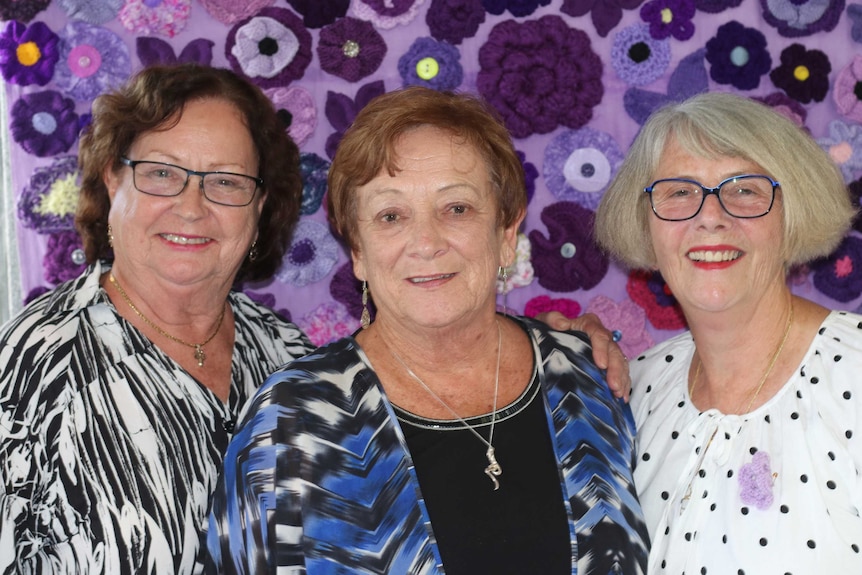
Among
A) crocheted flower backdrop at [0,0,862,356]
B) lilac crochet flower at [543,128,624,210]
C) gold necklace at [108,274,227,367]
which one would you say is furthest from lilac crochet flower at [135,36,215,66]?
lilac crochet flower at [543,128,624,210]

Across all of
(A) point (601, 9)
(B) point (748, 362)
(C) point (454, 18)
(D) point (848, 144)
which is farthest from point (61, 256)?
(D) point (848, 144)

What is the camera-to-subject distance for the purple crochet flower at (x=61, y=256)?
267 centimetres

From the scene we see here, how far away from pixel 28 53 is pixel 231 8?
0.63m

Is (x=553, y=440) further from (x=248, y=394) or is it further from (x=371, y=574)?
(x=248, y=394)

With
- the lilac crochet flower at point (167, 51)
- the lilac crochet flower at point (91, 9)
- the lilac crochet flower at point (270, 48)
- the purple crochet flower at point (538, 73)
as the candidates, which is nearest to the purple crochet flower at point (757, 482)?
the purple crochet flower at point (538, 73)

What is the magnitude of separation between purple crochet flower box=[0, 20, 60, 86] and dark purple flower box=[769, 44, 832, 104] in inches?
91.9

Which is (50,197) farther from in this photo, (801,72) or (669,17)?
(801,72)

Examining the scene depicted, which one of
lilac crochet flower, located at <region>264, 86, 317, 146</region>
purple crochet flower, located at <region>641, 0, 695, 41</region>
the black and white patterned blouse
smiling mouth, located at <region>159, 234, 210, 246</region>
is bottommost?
the black and white patterned blouse

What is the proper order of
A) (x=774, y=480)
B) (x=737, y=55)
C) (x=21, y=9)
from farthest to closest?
(x=737, y=55) < (x=21, y=9) < (x=774, y=480)

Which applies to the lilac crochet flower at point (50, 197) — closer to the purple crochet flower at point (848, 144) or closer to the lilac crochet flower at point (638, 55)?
the lilac crochet flower at point (638, 55)

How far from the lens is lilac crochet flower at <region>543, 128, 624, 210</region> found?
285 centimetres

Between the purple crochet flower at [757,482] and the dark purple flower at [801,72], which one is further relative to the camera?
the dark purple flower at [801,72]

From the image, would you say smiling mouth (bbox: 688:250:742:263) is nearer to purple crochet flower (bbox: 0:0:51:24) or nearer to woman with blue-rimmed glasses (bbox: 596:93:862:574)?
woman with blue-rimmed glasses (bbox: 596:93:862:574)

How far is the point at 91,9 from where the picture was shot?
2668 millimetres
